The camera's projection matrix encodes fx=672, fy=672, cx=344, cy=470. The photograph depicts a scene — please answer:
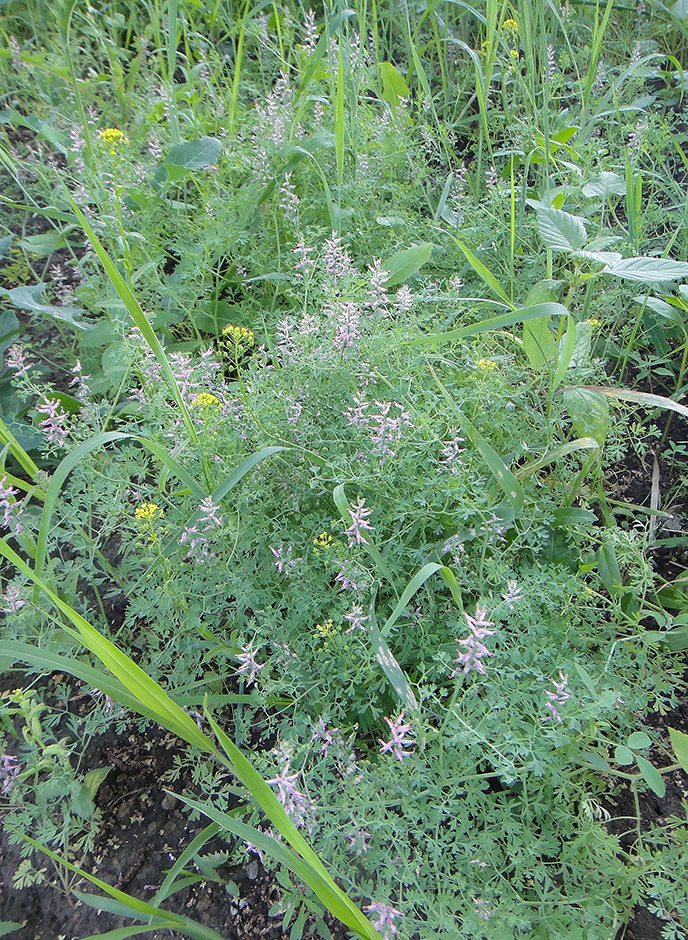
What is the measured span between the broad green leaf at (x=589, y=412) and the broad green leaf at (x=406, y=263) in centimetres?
62

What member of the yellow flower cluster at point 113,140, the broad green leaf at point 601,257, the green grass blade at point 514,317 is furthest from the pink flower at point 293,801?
the yellow flower cluster at point 113,140

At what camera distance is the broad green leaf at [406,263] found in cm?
206

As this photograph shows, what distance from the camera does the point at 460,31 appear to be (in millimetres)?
3361

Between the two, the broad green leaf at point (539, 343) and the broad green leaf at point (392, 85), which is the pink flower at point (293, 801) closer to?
the broad green leaf at point (539, 343)

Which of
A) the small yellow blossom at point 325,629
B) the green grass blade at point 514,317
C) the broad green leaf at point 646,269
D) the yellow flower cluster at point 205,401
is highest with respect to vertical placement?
the broad green leaf at point 646,269

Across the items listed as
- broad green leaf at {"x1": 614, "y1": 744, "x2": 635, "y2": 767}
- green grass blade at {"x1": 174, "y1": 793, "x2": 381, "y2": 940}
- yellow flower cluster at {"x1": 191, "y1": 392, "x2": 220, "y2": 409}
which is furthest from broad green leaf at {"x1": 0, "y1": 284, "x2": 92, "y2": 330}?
broad green leaf at {"x1": 614, "y1": 744, "x2": 635, "y2": 767}

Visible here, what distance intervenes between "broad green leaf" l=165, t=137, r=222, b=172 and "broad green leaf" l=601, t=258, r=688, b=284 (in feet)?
4.86

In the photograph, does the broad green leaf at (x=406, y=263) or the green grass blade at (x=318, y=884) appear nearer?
the green grass blade at (x=318, y=884)

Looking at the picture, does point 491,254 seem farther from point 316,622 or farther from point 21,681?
point 21,681

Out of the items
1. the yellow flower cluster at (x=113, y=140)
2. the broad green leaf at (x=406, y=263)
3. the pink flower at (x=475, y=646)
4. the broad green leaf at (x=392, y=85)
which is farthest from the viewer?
the broad green leaf at (x=392, y=85)

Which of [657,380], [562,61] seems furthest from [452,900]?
[562,61]

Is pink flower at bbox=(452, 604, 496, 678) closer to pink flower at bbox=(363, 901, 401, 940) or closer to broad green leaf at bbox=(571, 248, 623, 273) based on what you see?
pink flower at bbox=(363, 901, 401, 940)

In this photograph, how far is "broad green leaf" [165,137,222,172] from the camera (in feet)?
7.95

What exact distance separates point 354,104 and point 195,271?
3.07 ft
